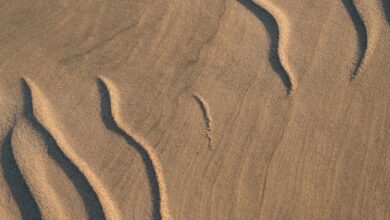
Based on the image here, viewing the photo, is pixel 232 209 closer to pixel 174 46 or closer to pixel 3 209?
pixel 174 46

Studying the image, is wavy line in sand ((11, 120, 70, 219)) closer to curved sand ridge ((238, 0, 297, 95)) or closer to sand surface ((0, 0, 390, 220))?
sand surface ((0, 0, 390, 220))

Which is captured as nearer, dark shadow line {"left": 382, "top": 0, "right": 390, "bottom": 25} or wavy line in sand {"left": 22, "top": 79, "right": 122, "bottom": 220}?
wavy line in sand {"left": 22, "top": 79, "right": 122, "bottom": 220}

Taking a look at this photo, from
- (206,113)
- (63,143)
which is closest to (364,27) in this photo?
(206,113)

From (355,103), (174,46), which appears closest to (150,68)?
(174,46)

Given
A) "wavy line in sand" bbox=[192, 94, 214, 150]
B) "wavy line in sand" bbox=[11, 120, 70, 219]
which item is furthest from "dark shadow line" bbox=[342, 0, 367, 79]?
"wavy line in sand" bbox=[11, 120, 70, 219]

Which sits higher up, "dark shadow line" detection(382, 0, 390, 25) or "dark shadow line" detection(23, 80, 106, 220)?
"dark shadow line" detection(382, 0, 390, 25)

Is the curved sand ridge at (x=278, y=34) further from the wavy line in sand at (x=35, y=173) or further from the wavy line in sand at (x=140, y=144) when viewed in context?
the wavy line in sand at (x=35, y=173)

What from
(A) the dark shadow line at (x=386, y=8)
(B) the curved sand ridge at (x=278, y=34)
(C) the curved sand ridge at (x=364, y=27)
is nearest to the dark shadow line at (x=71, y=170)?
(B) the curved sand ridge at (x=278, y=34)
